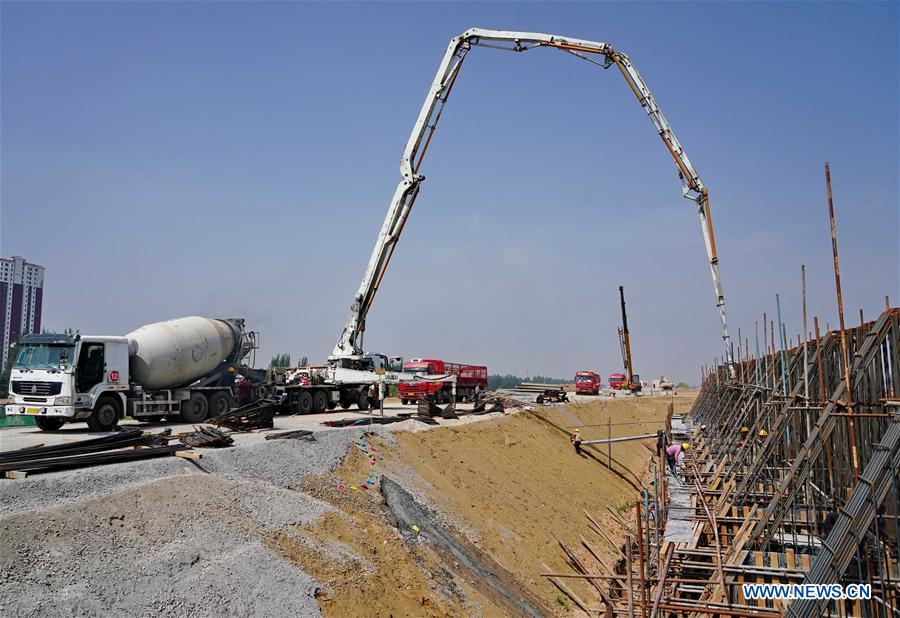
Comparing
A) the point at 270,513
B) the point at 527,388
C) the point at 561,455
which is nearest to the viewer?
the point at 270,513

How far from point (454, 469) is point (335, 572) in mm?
8710

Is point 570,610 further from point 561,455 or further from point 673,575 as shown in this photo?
point 561,455

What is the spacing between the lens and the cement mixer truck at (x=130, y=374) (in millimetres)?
17859

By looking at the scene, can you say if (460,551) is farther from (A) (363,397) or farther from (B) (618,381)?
(B) (618,381)

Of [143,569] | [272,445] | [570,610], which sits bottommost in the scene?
[570,610]

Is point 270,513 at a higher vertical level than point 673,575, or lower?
higher

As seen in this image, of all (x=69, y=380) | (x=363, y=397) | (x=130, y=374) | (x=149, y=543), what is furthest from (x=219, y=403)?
(x=149, y=543)

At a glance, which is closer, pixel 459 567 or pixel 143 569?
pixel 143 569

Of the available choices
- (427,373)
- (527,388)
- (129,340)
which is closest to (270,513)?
(129,340)

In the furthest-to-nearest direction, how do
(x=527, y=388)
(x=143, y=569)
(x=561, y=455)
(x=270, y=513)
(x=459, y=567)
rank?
(x=527, y=388), (x=561, y=455), (x=459, y=567), (x=270, y=513), (x=143, y=569)

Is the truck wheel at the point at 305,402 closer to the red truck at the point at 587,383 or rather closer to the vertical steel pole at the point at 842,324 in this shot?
the vertical steel pole at the point at 842,324

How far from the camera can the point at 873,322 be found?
11266 millimetres

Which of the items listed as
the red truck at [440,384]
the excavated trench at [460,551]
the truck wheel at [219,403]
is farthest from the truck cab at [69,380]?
the red truck at [440,384]

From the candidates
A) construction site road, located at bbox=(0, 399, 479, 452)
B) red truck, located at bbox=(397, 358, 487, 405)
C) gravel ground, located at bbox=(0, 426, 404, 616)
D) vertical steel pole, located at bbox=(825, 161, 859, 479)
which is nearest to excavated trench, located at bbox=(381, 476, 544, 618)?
gravel ground, located at bbox=(0, 426, 404, 616)
